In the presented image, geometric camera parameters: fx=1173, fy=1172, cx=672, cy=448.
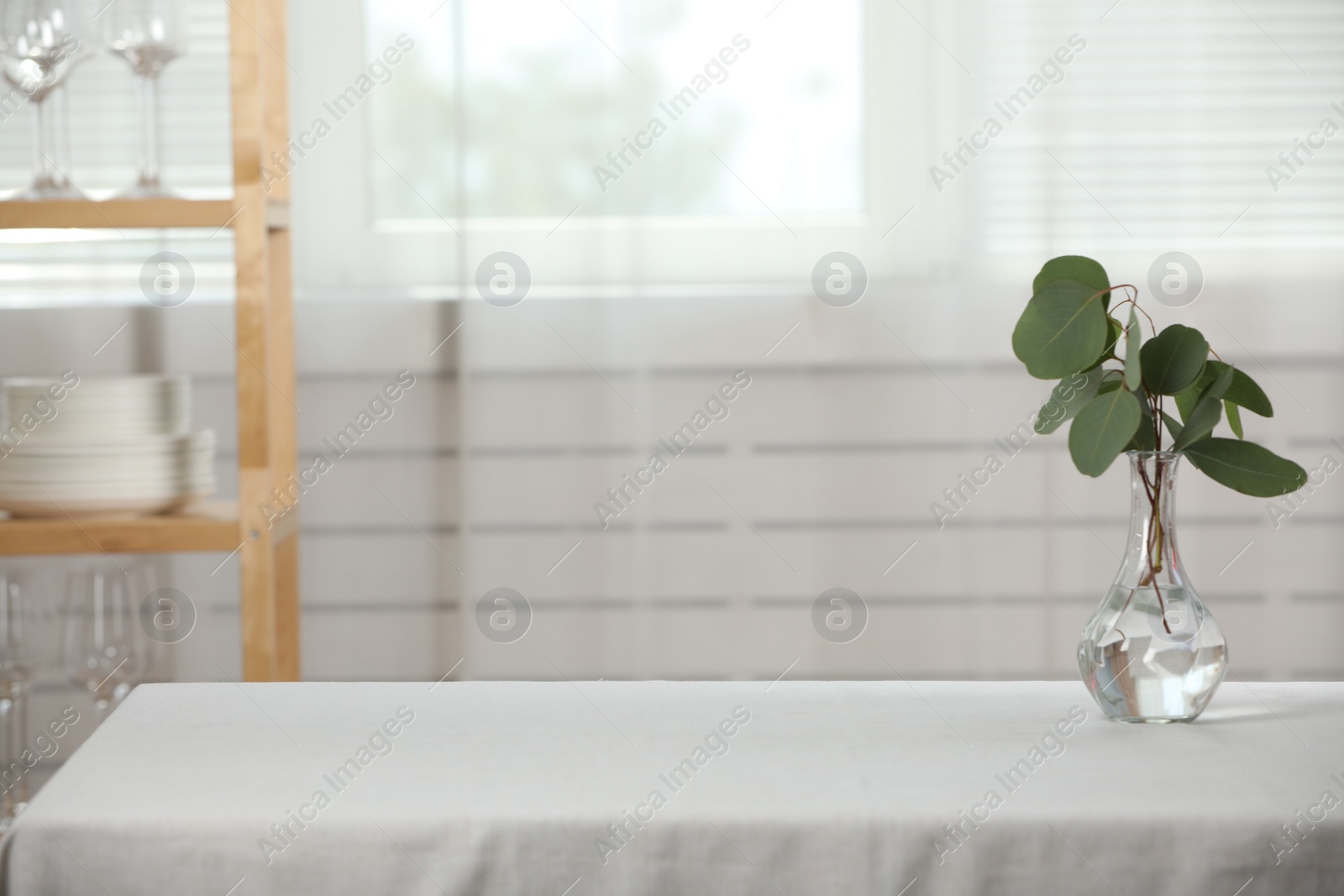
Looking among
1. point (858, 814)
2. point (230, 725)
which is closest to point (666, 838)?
point (858, 814)

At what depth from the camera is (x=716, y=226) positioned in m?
1.89

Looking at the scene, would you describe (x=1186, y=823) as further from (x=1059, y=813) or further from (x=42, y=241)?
(x=42, y=241)

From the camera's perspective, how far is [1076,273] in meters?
0.75

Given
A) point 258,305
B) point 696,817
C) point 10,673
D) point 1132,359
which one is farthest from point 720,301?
point 696,817

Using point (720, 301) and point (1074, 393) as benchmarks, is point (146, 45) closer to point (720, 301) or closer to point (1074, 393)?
point (720, 301)

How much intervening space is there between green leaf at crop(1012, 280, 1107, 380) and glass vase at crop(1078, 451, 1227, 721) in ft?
0.25

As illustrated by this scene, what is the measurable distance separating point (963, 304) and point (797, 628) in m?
0.59

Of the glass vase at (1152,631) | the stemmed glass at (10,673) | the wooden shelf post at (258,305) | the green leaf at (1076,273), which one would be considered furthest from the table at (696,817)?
the wooden shelf post at (258,305)

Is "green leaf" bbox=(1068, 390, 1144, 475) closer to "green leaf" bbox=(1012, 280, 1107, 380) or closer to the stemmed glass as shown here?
"green leaf" bbox=(1012, 280, 1107, 380)

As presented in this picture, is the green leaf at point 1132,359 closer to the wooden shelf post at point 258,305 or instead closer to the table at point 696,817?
the table at point 696,817

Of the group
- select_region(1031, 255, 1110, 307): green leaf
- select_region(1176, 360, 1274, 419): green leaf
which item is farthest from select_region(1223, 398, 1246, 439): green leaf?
select_region(1031, 255, 1110, 307): green leaf

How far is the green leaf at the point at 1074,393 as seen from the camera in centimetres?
76

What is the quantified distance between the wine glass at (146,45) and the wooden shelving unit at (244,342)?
0.08m

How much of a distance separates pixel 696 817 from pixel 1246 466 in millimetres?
417
